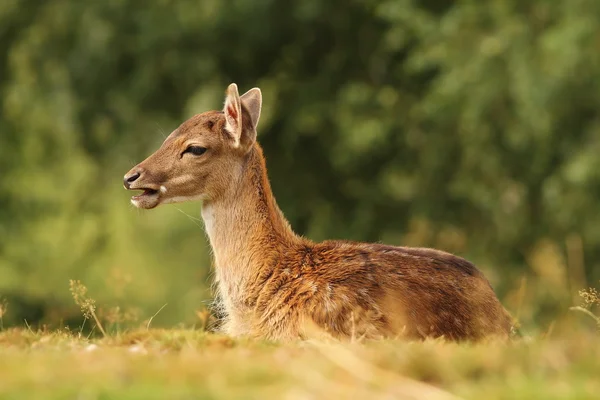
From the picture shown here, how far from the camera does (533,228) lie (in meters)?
21.3

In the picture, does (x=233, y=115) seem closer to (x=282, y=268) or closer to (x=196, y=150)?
(x=196, y=150)

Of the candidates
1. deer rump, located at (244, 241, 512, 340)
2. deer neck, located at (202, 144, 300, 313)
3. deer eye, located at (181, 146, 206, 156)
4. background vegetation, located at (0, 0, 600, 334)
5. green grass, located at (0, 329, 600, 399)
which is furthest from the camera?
background vegetation, located at (0, 0, 600, 334)

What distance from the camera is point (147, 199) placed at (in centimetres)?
845

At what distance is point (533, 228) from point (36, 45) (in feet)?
31.2

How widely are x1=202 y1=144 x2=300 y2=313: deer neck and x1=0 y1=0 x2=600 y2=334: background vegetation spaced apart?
36.5 feet

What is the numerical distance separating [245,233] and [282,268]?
440 mm

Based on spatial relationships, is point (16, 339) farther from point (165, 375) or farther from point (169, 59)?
point (169, 59)

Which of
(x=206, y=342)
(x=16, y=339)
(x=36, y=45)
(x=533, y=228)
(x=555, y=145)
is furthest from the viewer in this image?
(x=36, y=45)

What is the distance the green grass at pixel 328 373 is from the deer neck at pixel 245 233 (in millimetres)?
2090

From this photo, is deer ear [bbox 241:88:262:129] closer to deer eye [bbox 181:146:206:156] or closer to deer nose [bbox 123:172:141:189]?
deer eye [bbox 181:146:206:156]

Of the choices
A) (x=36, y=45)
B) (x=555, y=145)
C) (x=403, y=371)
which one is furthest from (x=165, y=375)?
(x=36, y=45)

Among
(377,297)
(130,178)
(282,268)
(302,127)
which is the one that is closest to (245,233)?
(282,268)

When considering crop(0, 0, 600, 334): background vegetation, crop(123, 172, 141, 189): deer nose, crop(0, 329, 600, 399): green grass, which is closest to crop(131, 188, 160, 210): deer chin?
crop(123, 172, 141, 189): deer nose

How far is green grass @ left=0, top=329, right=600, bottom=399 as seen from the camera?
4.82 metres
